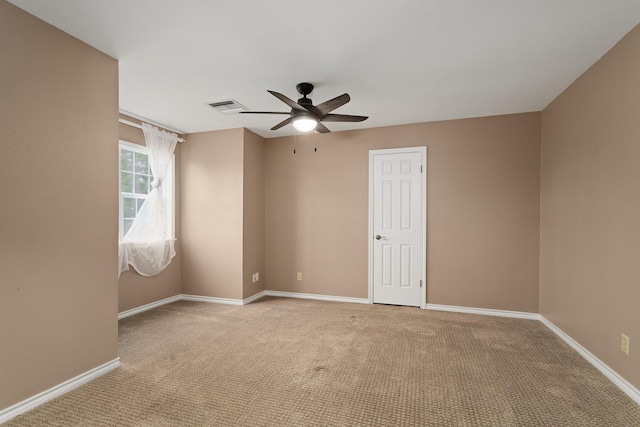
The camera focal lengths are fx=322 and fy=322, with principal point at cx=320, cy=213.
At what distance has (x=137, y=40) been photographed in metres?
Answer: 2.33

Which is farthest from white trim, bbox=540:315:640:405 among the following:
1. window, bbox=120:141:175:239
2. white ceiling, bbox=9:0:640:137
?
window, bbox=120:141:175:239

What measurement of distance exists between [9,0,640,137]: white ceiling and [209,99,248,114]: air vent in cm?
8

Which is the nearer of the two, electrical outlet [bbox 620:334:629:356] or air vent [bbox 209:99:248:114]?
electrical outlet [bbox 620:334:629:356]

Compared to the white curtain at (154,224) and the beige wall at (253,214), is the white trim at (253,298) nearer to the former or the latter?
the beige wall at (253,214)

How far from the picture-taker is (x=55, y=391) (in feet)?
7.16

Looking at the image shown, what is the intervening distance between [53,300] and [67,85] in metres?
1.49

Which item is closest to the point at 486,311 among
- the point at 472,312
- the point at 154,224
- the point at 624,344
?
the point at 472,312

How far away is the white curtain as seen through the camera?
403cm

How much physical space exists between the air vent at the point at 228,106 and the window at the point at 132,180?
4.18ft

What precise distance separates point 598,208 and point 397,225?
2193mm

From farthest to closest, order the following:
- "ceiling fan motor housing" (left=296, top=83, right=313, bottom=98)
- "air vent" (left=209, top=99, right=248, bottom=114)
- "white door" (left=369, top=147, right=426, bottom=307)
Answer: "white door" (left=369, top=147, right=426, bottom=307) → "air vent" (left=209, top=99, right=248, bottom=114) → "ceiling fan motor housing" (left=296, top=83, right=313, bottom=98)

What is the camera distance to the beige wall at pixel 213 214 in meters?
4.54

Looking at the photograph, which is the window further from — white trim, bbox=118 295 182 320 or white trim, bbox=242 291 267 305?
white trim, bbox=242 291 267 305

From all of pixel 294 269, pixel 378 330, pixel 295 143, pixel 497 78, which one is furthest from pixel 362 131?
pixel 378 330
